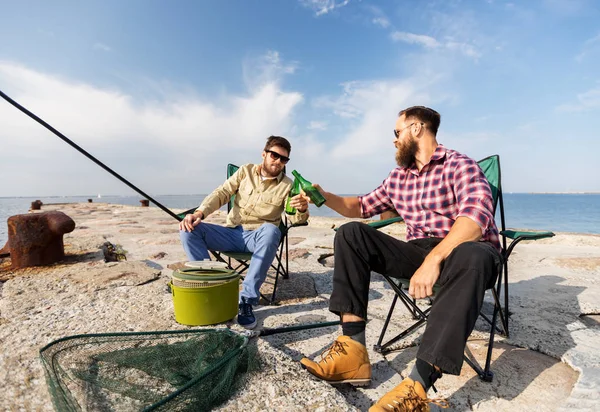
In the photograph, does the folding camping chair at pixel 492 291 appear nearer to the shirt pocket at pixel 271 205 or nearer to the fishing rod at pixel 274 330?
the fishing rod at pixel 274 330

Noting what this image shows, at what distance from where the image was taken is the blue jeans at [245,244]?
101 inches

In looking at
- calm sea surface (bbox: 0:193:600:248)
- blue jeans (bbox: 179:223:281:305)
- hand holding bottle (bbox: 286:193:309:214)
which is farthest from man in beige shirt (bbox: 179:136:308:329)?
calm sea surface (bbox: 0:193:600:248)

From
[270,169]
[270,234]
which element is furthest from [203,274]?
[270,169]

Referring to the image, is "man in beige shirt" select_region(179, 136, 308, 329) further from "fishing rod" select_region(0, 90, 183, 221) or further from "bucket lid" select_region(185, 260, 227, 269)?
"fishing rod" select_region(0, 90, 183, 221)

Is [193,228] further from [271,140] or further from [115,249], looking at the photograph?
[115,249]

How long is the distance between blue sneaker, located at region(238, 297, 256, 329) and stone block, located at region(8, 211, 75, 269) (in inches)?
97.3

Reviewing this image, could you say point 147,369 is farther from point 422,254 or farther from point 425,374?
point 422,254

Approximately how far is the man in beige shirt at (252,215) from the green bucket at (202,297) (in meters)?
0.32

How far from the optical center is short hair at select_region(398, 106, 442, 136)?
91.1 inches

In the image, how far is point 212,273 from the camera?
2396 mm

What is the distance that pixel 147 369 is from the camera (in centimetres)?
163

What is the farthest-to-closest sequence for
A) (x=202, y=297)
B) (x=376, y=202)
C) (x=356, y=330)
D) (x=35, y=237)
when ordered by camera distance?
1. (x=35, y=237)
2. (x=376, y=202)
3. (x=202, y=297)
4. (x=356, y=330)

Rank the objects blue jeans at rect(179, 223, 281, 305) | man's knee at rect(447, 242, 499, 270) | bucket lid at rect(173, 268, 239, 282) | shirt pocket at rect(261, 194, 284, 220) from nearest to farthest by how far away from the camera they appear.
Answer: man's knee at rect(447, 242, 499, 270) → bucket lid at rect(173, 268, 239, 282) → blue jeans at rect(179, 223, 281, 305) → shirt pocket at rect(261, 194, 284, 220)

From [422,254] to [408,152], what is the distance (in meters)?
0.73
